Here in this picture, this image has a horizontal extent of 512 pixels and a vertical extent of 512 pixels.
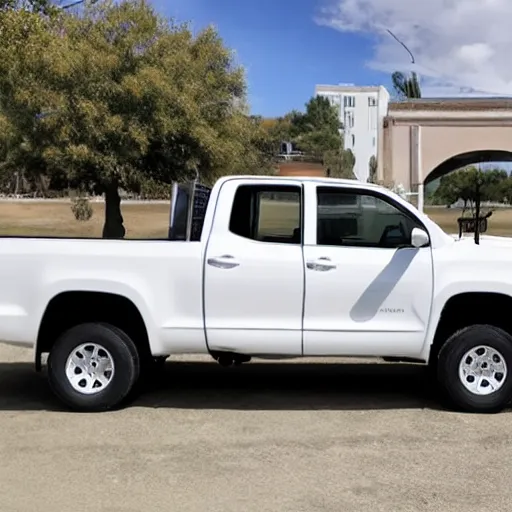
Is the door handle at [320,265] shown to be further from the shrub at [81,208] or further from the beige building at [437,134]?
the beige building at [437,134]

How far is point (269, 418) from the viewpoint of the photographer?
6520mm

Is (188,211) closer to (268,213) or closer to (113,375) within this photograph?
(268,213)

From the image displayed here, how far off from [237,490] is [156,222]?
81.1 feet

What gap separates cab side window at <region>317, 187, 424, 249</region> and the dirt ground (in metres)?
1.48

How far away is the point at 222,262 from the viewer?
6.52 m

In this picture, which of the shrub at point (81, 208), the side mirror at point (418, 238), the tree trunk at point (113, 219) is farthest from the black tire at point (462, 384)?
the shrub at point (81, 208)

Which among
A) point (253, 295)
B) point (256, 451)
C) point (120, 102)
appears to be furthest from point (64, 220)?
point (256, 451)

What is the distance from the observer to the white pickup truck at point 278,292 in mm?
6496

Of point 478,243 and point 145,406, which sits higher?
point 478,243

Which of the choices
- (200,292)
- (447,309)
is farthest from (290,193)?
(447,309)

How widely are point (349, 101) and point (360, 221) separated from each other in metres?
87.0

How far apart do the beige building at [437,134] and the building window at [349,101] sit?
1979 inches

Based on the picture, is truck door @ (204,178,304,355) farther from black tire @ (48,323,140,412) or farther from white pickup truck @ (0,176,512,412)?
black tire @ (48,323,140,412)

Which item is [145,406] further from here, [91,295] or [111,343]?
[91,295]
